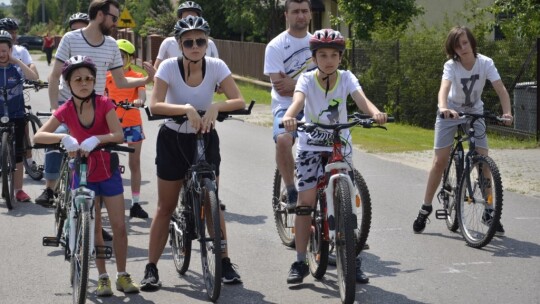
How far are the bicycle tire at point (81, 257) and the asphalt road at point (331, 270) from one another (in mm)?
389

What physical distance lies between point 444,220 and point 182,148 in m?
3.66

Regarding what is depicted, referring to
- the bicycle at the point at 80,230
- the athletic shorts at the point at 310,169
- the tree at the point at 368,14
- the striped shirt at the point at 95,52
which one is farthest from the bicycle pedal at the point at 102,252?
the tree at the point at 368,14

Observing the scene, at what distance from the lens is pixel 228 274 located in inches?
307

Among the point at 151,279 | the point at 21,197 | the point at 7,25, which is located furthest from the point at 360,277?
the point at 7,25

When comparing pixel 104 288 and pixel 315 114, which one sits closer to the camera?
pixel 104 288

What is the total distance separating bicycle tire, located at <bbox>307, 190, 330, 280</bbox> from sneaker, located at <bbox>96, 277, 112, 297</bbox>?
150 cm

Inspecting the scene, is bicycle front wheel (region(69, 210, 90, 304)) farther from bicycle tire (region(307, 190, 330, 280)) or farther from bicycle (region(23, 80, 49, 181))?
bicycle (region(23, 80, 49, 181))

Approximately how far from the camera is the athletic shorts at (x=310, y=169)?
7.73 meters

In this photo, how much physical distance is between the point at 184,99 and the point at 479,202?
2.94 metres

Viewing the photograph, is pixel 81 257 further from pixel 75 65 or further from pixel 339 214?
pixel 339 214

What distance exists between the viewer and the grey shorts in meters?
9.41

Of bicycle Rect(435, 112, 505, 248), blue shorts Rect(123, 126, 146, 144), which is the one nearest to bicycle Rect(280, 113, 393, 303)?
bicycle Rect(435, 112, 505, 248)

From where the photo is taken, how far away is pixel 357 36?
2627 centimetres

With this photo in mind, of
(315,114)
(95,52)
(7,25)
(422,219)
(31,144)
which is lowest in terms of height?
(422,219)
